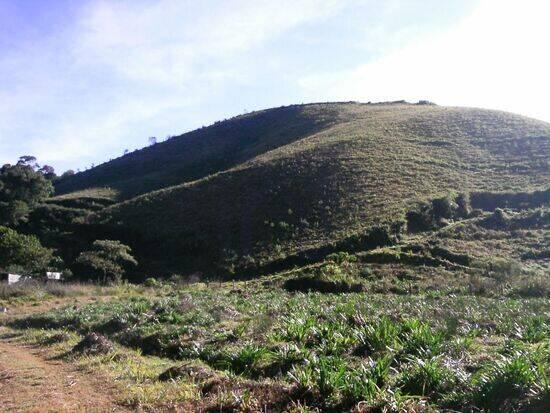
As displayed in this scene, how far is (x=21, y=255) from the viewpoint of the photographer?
43125 millimetres

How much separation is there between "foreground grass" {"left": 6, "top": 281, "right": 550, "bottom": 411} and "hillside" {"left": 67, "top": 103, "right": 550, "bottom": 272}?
28.6 metres

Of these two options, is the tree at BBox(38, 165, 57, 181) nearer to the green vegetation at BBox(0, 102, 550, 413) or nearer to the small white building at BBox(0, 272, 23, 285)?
the green vegetation at BBox(0, 102, 550, 413)

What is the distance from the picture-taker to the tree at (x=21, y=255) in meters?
43.1

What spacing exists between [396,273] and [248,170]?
28.5m

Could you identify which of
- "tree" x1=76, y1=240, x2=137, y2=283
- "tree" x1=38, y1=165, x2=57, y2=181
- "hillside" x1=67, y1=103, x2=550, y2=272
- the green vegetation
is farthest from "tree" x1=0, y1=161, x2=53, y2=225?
"tree" x1=38, y1=165, x2=57, y2=181

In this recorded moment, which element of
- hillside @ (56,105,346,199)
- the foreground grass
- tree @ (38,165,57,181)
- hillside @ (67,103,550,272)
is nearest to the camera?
the foreground grass

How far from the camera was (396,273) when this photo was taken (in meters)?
34.4

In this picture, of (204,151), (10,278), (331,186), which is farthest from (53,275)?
(204,151)

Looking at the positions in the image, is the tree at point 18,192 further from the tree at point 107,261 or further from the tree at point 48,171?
the tree at point 48,171

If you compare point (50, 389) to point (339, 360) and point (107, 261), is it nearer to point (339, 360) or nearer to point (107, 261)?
point (339, 360)

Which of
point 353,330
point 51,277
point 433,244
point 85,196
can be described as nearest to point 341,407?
point 353,330

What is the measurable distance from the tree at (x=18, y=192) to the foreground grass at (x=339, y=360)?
159 ft

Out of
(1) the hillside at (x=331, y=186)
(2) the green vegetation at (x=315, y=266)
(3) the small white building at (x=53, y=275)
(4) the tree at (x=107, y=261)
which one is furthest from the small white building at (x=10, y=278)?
(1) the hillside at (x=331, y=186)

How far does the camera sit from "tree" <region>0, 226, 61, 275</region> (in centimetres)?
4312
